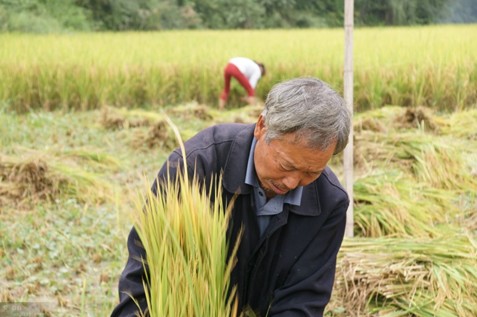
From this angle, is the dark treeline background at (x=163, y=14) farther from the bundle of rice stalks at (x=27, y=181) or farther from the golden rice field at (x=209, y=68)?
the bundle of rice stalks at (x=27, y=181)

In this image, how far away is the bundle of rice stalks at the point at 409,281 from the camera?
2842 mm

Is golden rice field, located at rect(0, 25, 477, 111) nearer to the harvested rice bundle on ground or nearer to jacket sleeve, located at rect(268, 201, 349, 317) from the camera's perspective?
the harvested rice bundle on ground

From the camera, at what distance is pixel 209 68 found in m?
9.32

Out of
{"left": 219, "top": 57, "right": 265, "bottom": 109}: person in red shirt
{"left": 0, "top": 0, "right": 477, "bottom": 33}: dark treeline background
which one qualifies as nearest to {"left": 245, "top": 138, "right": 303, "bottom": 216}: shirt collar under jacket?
{"left": 219, "top": 57, "right": 265, "bottom": 109}: person in red shirt

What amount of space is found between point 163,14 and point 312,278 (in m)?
12.8

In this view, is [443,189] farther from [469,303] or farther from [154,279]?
[154,279]

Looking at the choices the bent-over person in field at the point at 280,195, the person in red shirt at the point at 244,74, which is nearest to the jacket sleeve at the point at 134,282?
the bent-over person in field at the point at 280,195

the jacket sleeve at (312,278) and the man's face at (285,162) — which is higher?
the man's face at (285,162)

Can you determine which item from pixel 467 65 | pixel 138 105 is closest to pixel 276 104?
pixel 467 65

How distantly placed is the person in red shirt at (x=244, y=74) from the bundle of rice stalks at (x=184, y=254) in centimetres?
689

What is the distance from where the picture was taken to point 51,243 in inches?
152

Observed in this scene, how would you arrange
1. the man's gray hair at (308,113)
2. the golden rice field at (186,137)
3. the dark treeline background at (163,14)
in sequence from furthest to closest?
1. the dark treeline background at (163,14)
2. the golden rice field at (186,137)
3. the man's gray hair at (308,113)

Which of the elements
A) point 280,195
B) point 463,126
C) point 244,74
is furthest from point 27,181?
point 244,74

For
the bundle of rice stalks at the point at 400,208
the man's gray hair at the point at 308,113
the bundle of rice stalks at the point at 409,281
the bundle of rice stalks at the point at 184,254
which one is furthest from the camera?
the bundle of rice stalks at the point at 400,208
